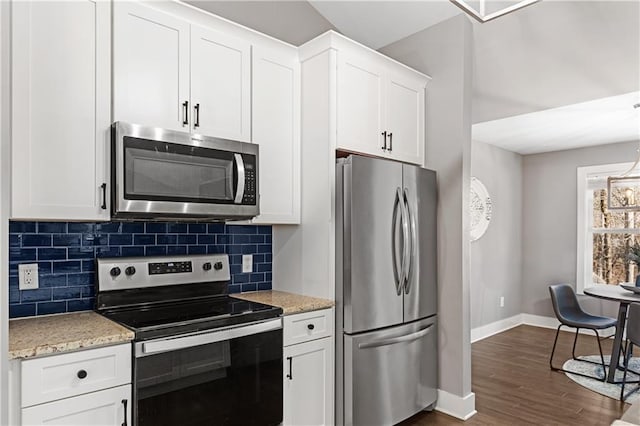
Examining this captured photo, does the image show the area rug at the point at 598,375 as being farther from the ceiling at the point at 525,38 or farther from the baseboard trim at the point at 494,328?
the ceiling at the point at 525,38

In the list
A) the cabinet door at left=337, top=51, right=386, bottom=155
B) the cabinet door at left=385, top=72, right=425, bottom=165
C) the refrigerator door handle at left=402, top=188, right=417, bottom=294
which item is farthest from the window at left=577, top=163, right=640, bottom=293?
the cabinet door at left=337, top=51, right=386, bottom=155

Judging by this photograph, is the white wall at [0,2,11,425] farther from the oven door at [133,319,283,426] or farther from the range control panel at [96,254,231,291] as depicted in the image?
the range control panel at [96,254,231,291]

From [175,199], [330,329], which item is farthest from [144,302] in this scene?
[330,329]

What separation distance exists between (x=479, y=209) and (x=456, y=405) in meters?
2.81

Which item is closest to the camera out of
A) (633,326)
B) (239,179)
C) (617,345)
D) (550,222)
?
(239,179)

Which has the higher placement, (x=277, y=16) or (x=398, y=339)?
(x=277, y=16)

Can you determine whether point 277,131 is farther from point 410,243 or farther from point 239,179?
point 410,243

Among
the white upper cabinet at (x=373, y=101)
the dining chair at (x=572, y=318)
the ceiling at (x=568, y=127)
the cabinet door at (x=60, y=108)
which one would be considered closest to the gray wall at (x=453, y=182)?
the white upper cabinet at (x=373, y=101)

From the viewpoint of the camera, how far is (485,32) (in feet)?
12.0

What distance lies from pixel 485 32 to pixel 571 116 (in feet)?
4.01

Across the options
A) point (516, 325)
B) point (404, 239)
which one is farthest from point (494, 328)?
point (404, 239)

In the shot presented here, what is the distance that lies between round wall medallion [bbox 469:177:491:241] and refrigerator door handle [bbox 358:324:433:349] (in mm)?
2463

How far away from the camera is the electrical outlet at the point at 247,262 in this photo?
2.96 metres

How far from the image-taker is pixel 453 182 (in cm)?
318
